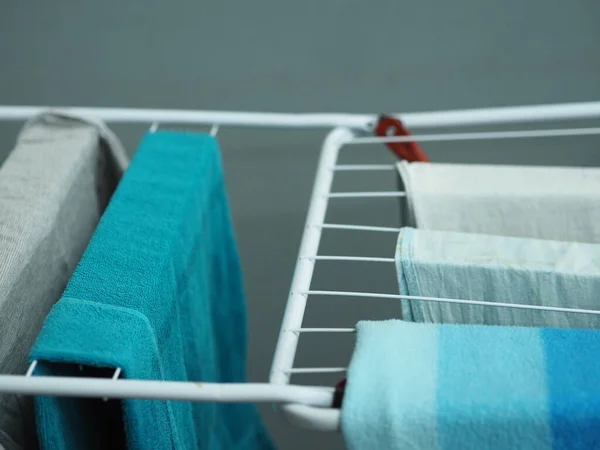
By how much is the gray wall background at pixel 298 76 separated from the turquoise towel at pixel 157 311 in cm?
33

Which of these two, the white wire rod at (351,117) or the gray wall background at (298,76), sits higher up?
the gray wall background at (298,76)

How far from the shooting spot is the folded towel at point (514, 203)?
23.8 inches

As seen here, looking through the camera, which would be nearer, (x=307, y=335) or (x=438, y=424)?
(x=438, y=424)

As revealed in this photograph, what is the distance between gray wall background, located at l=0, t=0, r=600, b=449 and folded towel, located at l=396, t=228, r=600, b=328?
52 cm

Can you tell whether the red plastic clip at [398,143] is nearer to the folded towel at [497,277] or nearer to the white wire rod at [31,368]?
the folded towel at [497,277]

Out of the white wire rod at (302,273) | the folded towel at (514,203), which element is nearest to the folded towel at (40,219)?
the white wire rod at (302,273)

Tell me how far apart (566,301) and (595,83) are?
2.46 ft

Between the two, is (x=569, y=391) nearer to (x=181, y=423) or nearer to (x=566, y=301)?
(x=566, y=301)

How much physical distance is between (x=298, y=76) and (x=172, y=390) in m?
0.85

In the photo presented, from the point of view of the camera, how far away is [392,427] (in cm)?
42

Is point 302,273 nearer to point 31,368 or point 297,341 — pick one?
point 297,341

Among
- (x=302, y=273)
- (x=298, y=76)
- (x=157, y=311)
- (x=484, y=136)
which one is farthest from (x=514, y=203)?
(x=298, y=76)

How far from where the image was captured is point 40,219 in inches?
23.8

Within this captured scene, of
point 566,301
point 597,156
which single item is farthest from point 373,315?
point 566,301
